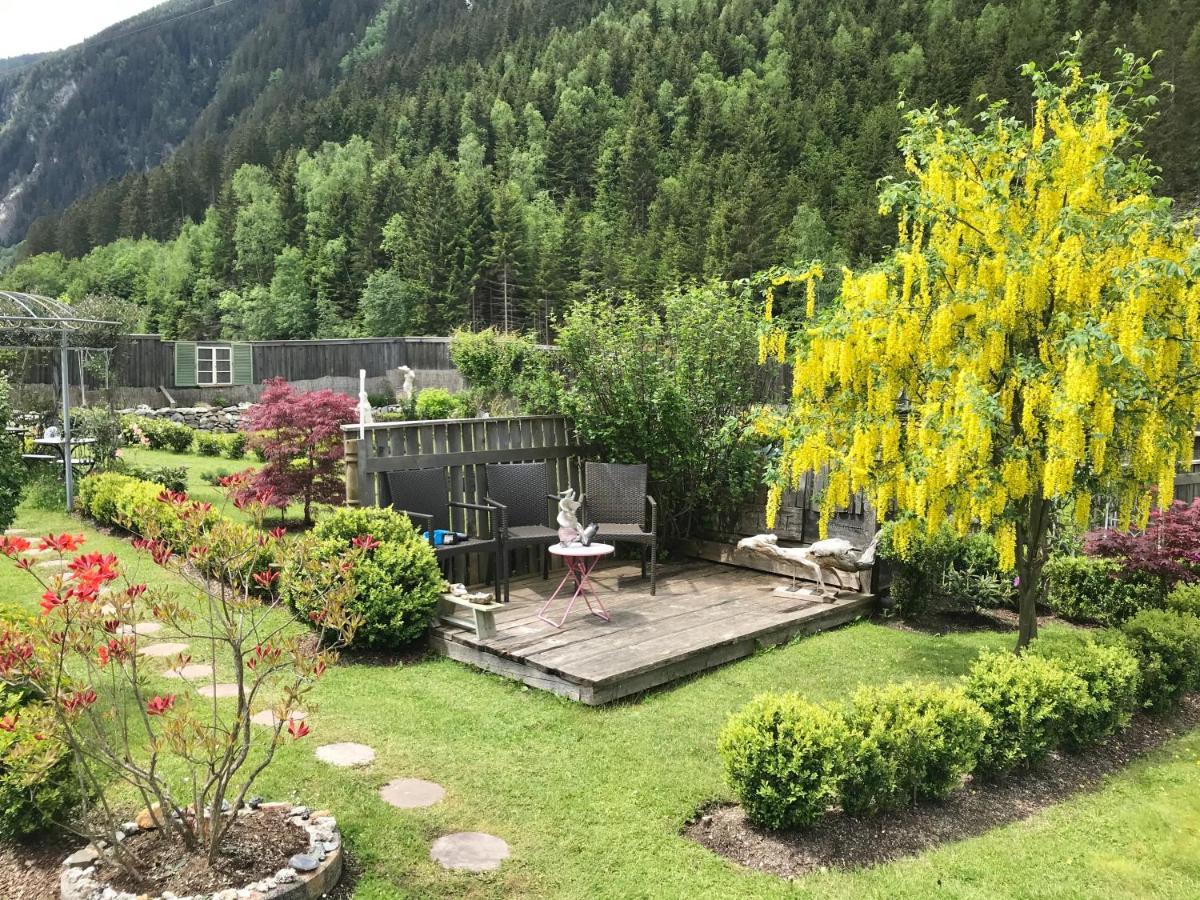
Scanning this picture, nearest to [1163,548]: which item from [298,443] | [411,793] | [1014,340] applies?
[1014,340]

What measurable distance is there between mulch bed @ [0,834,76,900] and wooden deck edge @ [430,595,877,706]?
2.53 m

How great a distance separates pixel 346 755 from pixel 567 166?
65.8 meters

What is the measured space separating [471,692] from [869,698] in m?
2.39

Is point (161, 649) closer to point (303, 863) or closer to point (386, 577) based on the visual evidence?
point (386, 577)

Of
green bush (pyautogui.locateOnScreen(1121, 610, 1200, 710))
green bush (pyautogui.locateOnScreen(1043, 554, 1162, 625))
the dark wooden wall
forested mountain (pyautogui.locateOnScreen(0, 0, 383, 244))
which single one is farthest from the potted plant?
forested mountain (pyautogui.locateOnScreen(0, 0, 383, 244))

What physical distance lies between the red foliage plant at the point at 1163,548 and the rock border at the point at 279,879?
19.3 ft

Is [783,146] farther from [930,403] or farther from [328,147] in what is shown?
[930,403]

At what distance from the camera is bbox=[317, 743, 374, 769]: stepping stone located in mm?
4012

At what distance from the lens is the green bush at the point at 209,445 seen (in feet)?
56.5

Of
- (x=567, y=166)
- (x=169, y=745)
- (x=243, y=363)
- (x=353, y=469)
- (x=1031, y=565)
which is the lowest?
(x=169, y=745)

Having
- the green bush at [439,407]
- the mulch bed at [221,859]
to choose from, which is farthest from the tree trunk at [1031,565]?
the green bush at [439,407]

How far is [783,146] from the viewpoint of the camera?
57344mm

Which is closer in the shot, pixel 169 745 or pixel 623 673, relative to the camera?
pixel 169 745

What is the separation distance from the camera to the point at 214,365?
29.1 m
